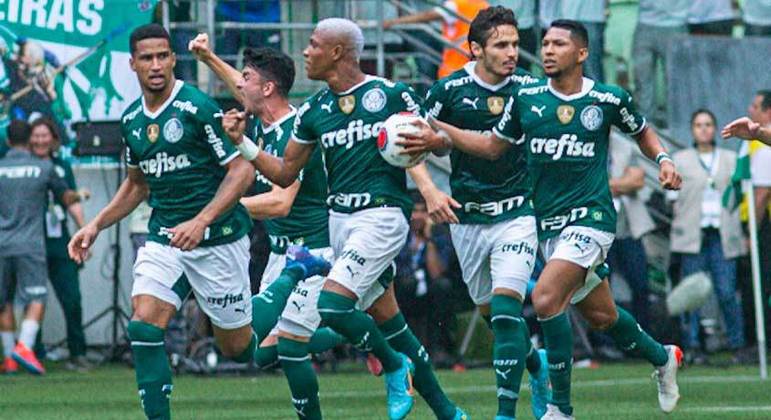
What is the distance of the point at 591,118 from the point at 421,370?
6.29ft

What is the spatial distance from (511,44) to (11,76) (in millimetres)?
8978

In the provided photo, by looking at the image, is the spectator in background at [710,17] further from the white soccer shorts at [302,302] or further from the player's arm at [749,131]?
the player's arm at [749,131]

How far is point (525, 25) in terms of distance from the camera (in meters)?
21.3

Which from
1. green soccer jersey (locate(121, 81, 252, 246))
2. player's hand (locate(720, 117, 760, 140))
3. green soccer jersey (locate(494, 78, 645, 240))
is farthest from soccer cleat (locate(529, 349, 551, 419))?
green soccer jersey (locate(121, 81, 252, 246))

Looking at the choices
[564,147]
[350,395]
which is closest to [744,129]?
[564,147]

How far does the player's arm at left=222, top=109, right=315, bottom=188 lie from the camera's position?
11250mm

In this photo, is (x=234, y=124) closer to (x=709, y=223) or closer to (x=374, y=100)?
(x=374, y=100)

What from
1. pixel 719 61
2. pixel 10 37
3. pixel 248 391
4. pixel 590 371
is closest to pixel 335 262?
pixel 248 391

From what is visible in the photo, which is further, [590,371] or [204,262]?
[590,371]

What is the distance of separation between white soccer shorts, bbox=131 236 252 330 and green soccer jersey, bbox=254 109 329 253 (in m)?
0.98

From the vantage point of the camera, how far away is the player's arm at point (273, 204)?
42.7ft

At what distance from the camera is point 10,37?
2044cm

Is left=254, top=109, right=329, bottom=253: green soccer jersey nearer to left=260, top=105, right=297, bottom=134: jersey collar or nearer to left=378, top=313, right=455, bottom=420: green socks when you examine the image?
left=260, top=105, right=297, bottom=134: jersey collar

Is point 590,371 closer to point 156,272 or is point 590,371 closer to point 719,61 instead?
point 719,61
